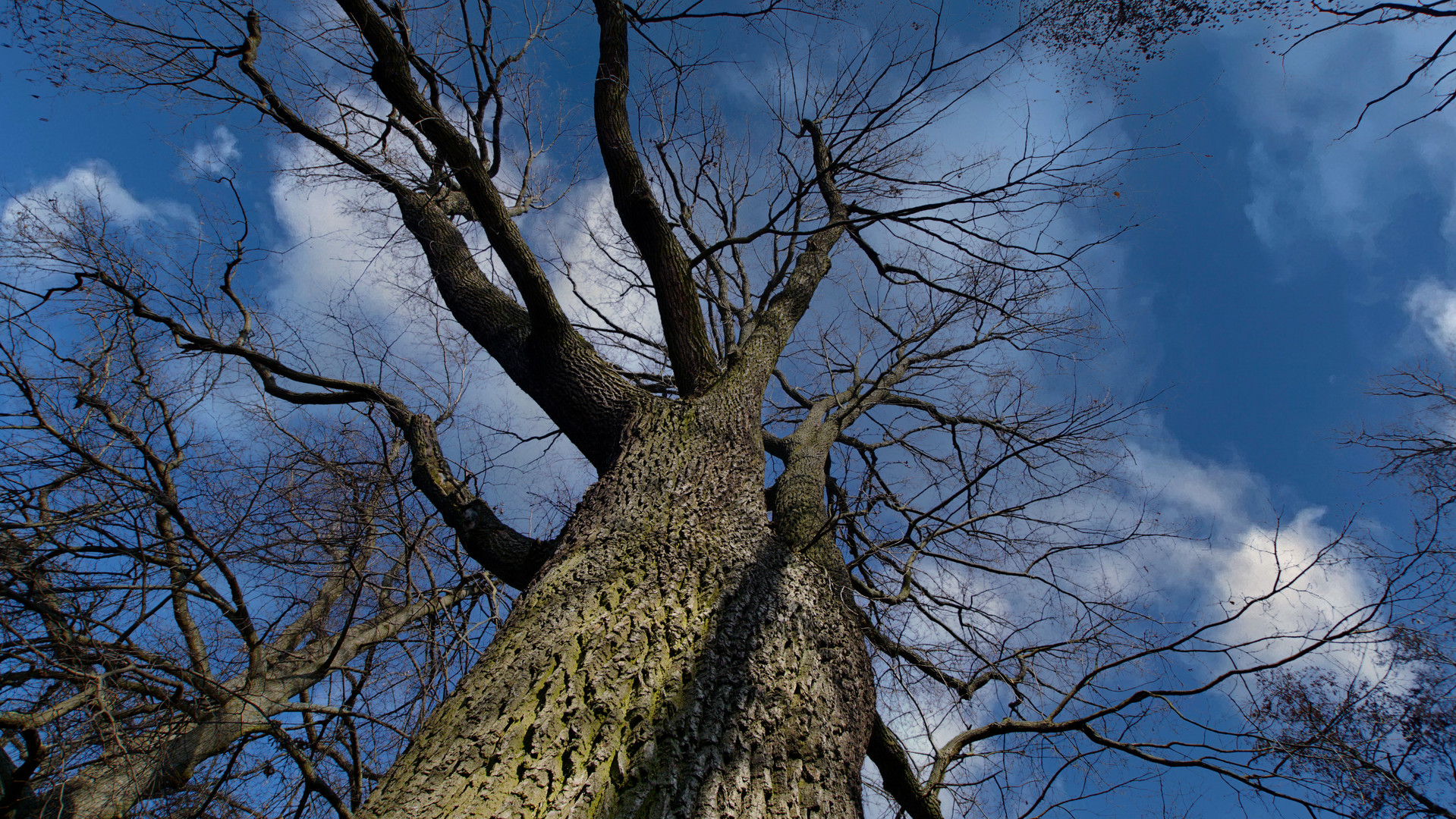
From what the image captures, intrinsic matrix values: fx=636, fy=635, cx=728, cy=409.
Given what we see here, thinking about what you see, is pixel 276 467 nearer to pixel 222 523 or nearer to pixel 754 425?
pixel 222 523

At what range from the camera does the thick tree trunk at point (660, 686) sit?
1.26 metres

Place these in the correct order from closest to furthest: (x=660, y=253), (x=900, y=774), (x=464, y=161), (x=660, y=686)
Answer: (x=660, y=686)
(x=900, y=774)
(x=464, y=161)
(x=660, y=253)

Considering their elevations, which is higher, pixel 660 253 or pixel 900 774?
pixel 660 253

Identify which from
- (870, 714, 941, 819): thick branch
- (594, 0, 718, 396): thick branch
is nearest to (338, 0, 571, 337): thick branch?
(594, 0, 718, 396): thick branch

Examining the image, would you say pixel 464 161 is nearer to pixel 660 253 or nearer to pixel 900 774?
pixel 660 253

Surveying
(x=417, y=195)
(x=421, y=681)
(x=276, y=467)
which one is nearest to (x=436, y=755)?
(x=421, y=681)

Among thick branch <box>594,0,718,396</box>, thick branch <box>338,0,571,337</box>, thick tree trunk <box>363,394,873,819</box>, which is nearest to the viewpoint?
thick tree trunk <box>363,394,873,819</box>

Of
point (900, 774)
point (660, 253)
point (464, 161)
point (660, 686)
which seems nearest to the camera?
point (660, 686)

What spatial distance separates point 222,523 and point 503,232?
1944 mm

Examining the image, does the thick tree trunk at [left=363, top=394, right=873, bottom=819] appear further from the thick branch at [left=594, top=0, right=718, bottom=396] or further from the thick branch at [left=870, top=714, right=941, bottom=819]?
the thick branch at [left=594, top=0, right=718, bottom=396]

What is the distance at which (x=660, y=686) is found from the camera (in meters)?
1.50

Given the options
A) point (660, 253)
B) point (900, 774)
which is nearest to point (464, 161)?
point (660, 253)

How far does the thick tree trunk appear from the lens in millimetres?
1259

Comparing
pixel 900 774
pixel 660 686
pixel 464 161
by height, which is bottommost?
pixel 660 686
